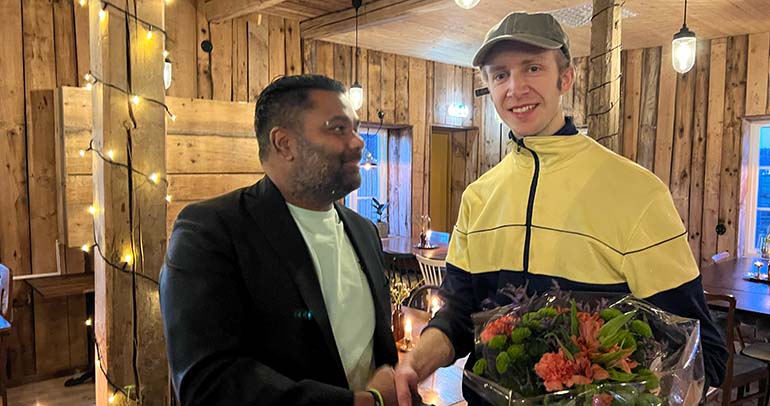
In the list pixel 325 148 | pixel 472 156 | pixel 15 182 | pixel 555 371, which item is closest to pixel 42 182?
pixel 15 182

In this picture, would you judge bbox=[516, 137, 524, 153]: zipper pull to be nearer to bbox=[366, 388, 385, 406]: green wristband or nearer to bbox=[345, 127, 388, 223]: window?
bbox=[366, 388, 385, 406]: green wristband

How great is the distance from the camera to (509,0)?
4.23 metres

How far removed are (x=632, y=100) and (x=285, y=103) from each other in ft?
18.0

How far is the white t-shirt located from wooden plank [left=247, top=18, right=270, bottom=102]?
377cm

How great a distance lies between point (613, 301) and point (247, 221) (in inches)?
29.3

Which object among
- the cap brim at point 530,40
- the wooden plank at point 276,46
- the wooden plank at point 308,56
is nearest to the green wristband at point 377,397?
the cap brim at point 530,40

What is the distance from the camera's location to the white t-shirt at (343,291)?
128 centimetres

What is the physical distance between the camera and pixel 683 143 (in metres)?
5.68

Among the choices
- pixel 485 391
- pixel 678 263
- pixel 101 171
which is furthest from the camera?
pixel 101 171

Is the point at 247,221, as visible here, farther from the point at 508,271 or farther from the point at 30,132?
the point at 30,132

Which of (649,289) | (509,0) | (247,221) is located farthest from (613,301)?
(509,0)

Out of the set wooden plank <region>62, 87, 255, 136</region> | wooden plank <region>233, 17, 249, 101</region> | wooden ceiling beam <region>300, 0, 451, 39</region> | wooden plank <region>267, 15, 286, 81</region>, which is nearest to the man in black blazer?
wooden plank <region>62, 87, 255, 136</region>

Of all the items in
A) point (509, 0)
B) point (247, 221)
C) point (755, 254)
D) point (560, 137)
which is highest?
point (509, 0)

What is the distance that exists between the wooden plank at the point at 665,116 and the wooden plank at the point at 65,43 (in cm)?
536
